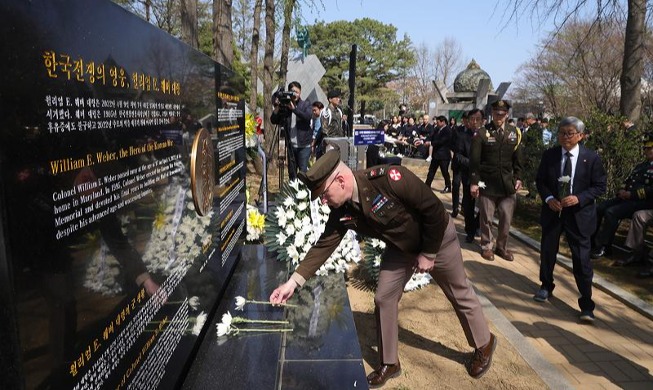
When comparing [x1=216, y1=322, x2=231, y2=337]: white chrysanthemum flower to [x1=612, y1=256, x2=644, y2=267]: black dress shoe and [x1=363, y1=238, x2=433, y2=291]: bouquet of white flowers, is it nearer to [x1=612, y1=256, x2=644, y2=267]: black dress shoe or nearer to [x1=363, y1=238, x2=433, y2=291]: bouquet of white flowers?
[x1=363, y1=238, x2=433, y2=291]: bouquet of white flowers

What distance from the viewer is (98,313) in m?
1.69

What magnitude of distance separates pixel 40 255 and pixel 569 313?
484 centimetres

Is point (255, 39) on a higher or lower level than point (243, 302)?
higher

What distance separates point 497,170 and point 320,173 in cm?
427

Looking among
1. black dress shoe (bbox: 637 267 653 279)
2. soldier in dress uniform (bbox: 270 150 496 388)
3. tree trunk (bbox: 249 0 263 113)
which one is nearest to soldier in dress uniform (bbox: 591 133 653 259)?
black dress shoe (bbox: 637 267 653 279)

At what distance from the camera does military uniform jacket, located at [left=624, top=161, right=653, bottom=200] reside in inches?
238

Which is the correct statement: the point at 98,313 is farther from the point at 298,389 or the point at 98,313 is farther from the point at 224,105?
the point at 224,105

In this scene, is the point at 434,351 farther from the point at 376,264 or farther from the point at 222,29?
the point at 222,29

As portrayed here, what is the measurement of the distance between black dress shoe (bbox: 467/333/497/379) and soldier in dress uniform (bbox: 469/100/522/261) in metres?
3.04

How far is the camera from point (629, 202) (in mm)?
6422

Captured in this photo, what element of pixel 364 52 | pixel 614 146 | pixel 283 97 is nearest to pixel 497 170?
pixel 614 146

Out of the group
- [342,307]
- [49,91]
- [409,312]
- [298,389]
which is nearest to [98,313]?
[49,91]

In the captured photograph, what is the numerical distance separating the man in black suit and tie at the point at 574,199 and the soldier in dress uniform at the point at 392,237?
4.98 feet

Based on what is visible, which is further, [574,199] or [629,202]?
[629,202]
